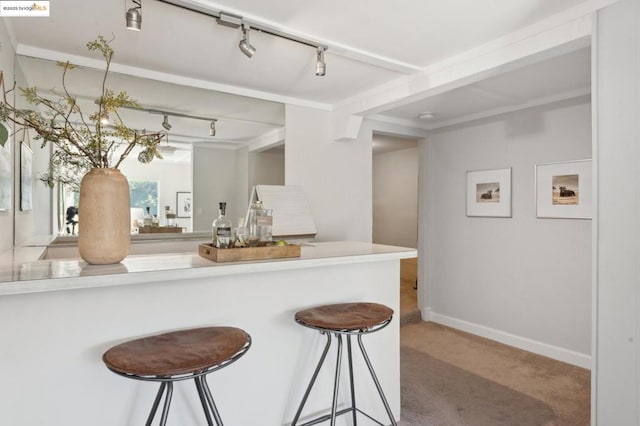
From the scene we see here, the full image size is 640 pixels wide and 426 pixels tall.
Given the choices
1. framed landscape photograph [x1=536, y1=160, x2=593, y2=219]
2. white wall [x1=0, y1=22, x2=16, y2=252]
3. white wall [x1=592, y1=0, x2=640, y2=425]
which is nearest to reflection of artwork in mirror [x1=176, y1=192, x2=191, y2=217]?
white wall [x1=0, y1=22, x2=16, y2=252]

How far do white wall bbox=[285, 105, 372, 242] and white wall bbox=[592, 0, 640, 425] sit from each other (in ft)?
7.23

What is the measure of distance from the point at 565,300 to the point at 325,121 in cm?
266

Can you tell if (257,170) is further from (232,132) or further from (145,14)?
(145,14)

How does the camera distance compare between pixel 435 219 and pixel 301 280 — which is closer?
pixel 301 280

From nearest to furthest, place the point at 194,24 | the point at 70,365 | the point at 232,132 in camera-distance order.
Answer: the point at 70,365
the point at 194,24
the point at 232,132

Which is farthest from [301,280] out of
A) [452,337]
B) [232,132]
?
[452,337]

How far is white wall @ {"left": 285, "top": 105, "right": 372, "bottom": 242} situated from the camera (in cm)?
348

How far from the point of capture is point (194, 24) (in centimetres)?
207

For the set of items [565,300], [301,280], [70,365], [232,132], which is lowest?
[565,300]

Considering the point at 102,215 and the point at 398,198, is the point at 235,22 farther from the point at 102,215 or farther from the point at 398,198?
the point at 398,198

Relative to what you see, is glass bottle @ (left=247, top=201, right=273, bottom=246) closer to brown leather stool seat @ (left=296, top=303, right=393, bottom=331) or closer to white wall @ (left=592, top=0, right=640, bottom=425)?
brown leather stool seat @ (left=296, top=303, right=393, bottom=331)

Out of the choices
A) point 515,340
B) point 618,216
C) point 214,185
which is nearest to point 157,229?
point 214,185

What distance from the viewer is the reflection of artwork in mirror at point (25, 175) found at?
227 cm

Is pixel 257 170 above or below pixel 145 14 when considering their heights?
below
